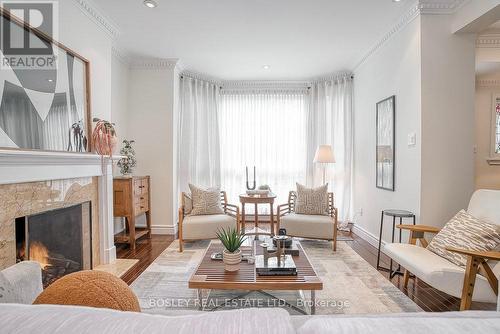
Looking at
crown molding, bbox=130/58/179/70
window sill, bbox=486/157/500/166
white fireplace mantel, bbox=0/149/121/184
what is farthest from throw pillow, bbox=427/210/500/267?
crown molding, bbox=130/58/179/70

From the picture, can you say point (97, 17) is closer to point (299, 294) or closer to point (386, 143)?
point (299, 294)

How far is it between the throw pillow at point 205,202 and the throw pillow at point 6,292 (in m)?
3.22

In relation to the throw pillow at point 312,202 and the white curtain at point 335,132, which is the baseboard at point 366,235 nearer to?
the white curtain at point 335,132

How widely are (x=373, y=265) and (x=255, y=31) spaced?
321cm

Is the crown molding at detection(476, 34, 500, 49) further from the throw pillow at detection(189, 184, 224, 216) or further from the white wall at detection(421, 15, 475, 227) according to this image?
the throw pillow at detection(189, 184, 224, 216)

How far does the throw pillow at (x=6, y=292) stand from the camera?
2.98 ft

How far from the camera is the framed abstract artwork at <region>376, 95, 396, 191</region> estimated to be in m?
3.60

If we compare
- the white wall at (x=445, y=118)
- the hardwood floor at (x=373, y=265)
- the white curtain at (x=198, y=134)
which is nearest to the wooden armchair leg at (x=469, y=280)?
the hardwood floor at (x=373, y=265)

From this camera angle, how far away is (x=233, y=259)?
2.26 metres

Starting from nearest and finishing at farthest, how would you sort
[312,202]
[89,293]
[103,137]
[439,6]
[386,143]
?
1. [89,293]
2. [439,6]
3. [103,137]
4. [386,143]
5. [312,202]

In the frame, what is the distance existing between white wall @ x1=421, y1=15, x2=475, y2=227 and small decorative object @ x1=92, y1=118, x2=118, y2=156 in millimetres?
3400

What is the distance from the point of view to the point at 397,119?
3.51 m

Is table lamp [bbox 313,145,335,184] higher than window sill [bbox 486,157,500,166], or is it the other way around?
table lamp [bbox 313,145,335,184]

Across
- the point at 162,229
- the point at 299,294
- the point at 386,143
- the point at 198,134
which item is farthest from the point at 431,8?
the point at 162,229
